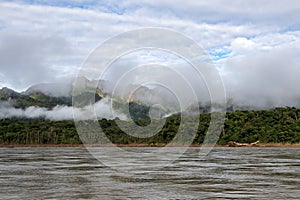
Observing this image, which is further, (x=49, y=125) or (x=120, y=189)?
(x=49, y=125)

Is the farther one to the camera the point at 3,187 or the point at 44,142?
the point at 44,142

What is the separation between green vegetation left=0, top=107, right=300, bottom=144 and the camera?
118 metres

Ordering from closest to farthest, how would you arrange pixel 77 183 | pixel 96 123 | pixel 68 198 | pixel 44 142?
1. pixel 68 198
2. pixel 77 183
3. pixel 44 142
4. pixel 96 123

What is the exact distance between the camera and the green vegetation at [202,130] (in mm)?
118438

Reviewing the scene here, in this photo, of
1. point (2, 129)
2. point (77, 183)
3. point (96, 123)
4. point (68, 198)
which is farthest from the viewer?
point (96, 123)

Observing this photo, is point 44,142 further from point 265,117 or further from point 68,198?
point 68,198

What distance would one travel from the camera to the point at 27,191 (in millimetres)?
20000

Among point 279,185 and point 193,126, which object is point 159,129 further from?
point 279,185

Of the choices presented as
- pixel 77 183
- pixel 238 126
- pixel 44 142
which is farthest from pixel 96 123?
pixel 77 183

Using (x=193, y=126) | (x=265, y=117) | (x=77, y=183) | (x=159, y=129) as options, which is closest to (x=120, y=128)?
(x=159, y=129)

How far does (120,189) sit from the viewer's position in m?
20.5

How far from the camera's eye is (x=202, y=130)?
12850 centimetres

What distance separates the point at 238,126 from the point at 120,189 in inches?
4416

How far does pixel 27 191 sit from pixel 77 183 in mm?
3795
